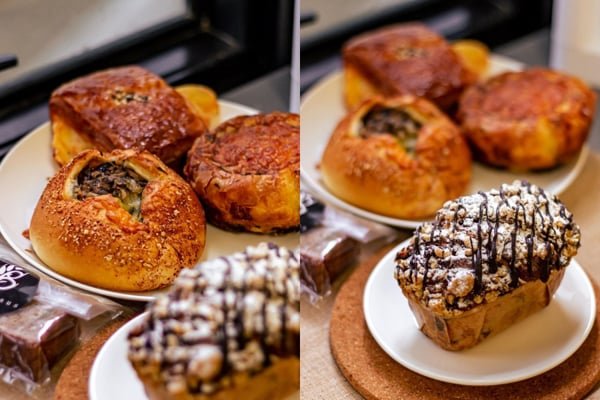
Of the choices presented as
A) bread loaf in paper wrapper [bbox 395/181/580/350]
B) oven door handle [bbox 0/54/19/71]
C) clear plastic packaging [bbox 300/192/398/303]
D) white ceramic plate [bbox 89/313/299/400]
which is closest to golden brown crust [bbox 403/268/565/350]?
bread loaf in paper wrapper [bbox 395/181/580/350]

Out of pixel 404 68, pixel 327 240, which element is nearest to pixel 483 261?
pixel 327 240

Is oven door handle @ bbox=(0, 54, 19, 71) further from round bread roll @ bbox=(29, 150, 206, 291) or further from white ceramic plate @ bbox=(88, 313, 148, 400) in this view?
white ceramic plate @ bbox=(88, 313, 148, 400)

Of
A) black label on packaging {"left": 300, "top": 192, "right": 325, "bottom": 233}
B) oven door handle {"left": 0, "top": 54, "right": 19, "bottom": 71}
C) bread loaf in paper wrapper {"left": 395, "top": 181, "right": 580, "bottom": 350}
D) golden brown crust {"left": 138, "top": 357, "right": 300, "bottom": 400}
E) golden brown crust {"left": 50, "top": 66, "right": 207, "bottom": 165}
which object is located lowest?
black label on packaging {"left": 300, "top": 192, "right": 325, "bottom": 233}

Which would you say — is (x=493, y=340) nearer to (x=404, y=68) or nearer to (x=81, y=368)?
(x=81, y=368)

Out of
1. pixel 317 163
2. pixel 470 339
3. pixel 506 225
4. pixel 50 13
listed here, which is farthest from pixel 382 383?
pixel 50 13

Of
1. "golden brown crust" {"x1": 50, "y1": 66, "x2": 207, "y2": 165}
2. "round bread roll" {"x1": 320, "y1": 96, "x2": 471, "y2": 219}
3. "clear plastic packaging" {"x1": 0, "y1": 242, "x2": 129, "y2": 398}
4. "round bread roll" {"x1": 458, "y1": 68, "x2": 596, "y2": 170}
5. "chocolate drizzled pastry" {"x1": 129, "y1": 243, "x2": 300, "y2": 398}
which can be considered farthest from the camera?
"round bread roll" {"x1": 458, "y1": 68, "x2": 596, "y2": 170}

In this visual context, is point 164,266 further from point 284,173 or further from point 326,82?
point 326,82
